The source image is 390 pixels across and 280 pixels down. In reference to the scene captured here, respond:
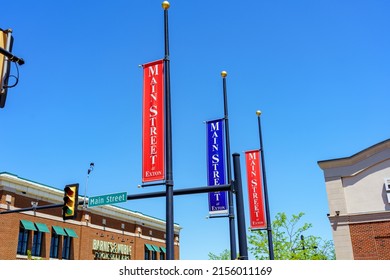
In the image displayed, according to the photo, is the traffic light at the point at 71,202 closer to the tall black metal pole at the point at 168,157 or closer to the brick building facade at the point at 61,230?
the tall black metal pole at the point at 168,157

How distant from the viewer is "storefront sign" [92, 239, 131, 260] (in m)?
47.7

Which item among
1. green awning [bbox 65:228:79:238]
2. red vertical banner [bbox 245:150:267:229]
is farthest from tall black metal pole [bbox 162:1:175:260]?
green awning [bbox 65:228:79:238]

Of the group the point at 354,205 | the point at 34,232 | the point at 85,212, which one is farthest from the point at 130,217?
the point at 354,205

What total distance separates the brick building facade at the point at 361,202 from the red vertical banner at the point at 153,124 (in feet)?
57.8

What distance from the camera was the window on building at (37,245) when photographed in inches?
1566

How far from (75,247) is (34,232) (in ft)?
18.5

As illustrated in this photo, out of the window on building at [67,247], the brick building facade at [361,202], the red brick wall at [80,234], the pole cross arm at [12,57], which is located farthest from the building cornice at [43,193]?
the pole cross arm at [12,57]

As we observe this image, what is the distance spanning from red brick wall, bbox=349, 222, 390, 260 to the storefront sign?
30.7 meters

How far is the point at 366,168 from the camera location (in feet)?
89.9

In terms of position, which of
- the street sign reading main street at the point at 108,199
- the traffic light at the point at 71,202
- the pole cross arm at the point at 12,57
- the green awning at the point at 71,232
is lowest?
the street sign reading main street at the point at 108,199

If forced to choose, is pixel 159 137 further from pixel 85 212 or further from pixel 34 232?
pixel 85 212

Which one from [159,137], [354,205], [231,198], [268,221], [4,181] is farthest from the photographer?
[4,181]
